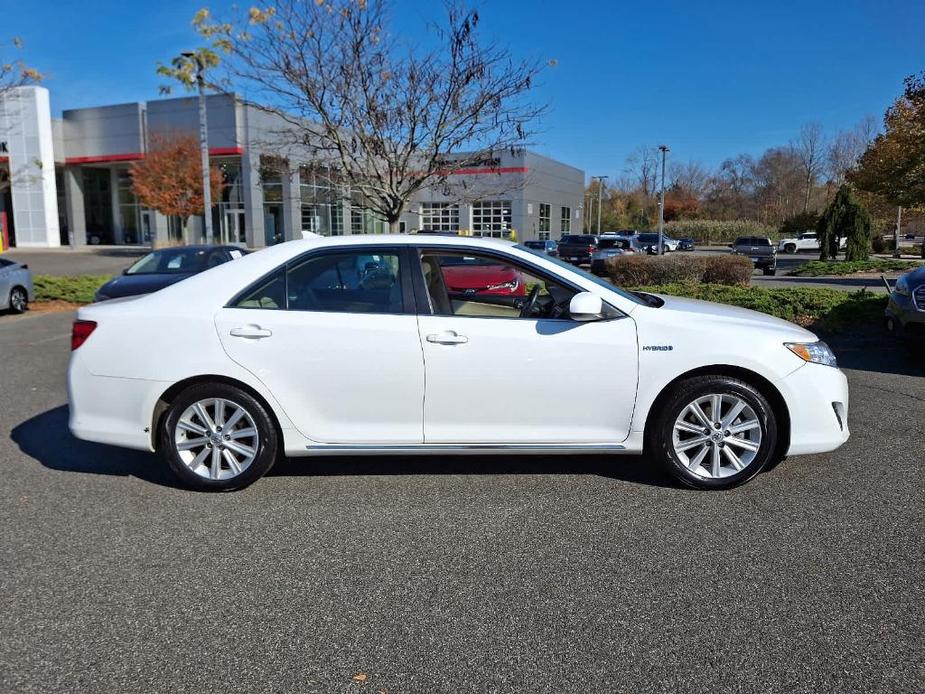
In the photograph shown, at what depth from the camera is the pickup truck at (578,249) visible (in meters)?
31.1

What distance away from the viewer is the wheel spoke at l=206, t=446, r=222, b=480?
4.50 m

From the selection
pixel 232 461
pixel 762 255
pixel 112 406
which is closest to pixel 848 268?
pixel 762 255

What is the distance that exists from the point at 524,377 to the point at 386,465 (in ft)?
4.48

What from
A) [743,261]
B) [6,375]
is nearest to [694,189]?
[743,261]

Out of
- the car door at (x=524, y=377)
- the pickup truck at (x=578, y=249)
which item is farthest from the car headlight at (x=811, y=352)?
the pickup truck at (x=578, y=249)

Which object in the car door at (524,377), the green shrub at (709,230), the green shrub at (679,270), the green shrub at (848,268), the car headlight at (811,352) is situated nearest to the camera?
the car door at (524,377)

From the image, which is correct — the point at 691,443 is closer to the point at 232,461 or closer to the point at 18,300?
the point at 232,461

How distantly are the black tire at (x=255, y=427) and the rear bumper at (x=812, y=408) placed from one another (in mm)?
3219

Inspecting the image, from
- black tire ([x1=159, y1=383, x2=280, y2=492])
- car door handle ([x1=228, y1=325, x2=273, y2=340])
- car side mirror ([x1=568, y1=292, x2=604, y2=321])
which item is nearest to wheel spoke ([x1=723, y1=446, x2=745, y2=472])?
car side mirror ([x1=568, y1=292, x2=604, y2=321])

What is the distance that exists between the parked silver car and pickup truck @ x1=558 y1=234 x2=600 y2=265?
68.5 feet

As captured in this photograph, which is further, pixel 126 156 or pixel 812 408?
pixel 126 156

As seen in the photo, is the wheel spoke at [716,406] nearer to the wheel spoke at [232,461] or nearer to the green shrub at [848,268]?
the wheel spoke at [232,461]

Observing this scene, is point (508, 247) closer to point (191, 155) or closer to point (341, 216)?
point (191, 155)

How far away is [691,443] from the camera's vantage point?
175 inches
